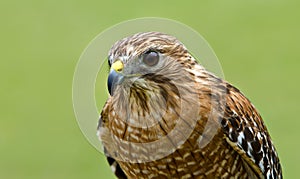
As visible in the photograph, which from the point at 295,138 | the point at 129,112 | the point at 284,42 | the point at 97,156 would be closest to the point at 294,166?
the point at 295,138

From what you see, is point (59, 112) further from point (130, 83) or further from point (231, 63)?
point (130, 83)

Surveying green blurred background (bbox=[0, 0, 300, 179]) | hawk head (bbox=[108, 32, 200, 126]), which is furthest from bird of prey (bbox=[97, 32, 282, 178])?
green blurred background (bbox=[0, 0, 300, 179])

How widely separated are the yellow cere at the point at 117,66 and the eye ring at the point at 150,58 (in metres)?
0.22

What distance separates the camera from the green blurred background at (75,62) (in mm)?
12617

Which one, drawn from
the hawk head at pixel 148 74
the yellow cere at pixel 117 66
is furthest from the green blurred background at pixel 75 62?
the yellow cere at pixel 117 66

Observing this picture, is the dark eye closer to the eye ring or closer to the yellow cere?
the eye ring

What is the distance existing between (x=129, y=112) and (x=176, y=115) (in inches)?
15.4

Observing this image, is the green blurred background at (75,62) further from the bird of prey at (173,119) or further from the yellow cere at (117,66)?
the yellow cere at (117,66)

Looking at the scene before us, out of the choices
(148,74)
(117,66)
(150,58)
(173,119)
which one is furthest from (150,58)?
(173,119)

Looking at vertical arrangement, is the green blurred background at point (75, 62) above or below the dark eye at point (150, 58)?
below

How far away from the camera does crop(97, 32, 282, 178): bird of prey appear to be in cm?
714

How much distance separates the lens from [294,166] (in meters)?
11.8

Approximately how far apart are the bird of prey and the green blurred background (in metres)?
3.95

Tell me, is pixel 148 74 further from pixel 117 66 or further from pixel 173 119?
pixel 173 119
